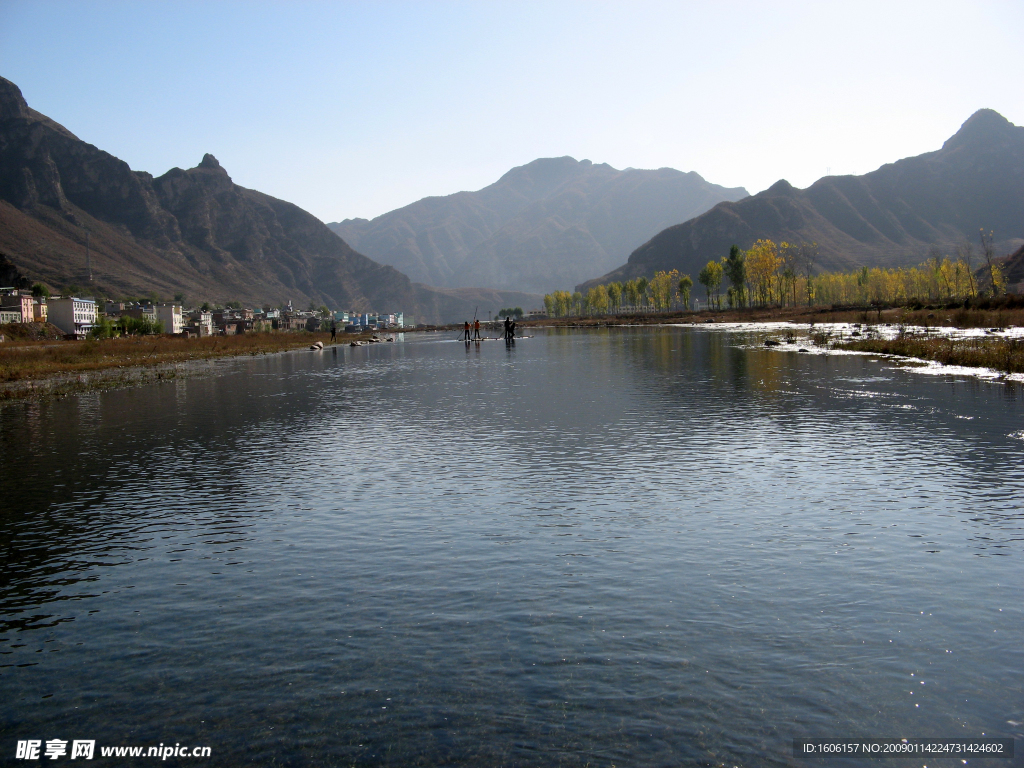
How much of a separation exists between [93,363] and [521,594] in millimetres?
68895

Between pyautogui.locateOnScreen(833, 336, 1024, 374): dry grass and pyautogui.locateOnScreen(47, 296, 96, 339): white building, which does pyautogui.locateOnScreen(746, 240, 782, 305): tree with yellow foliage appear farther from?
pyautogui.locateOnScreen(47, 296, 96, 339): white building

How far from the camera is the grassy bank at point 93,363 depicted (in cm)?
5194

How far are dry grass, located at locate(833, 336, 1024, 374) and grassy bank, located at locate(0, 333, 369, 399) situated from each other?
58.3m

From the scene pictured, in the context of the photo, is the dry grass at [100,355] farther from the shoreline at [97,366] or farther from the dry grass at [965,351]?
the dry grass at [965,351]

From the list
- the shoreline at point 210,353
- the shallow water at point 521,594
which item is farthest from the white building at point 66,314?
the shallow water at point 521,594

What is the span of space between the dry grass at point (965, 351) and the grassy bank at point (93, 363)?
58270mm

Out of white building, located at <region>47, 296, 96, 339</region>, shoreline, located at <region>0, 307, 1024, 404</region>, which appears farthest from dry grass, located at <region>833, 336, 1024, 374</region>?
white building, located at <region>47, 296, 96, 339</region>

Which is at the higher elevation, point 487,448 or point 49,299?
point 49,299

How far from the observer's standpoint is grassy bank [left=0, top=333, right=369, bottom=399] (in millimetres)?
51938

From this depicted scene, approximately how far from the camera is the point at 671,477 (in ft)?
64.2

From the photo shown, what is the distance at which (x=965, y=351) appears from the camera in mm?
47062

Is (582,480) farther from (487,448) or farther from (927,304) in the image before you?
(927,304)

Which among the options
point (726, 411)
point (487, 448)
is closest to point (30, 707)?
point (487, 448)

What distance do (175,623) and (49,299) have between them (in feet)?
718
